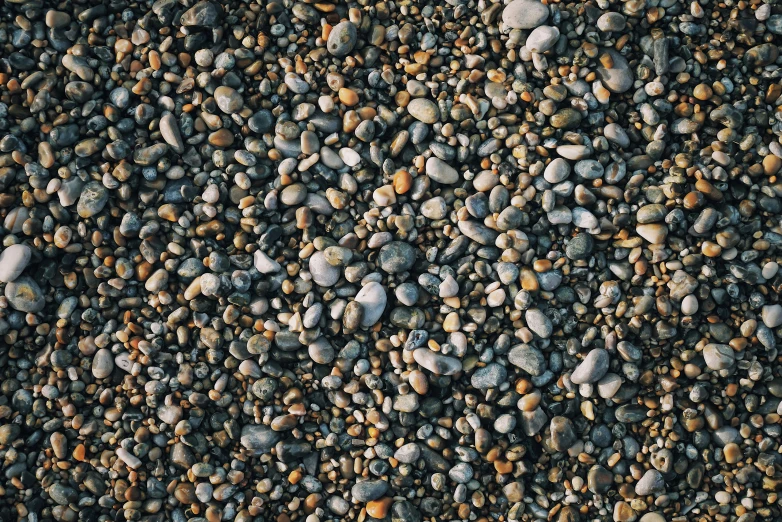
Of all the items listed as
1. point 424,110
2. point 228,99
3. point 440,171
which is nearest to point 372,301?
point 440,171

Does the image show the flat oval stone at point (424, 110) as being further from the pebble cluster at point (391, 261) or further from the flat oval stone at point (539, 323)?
the flat oval stone at point (539, 323)

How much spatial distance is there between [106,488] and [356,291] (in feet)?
2.80

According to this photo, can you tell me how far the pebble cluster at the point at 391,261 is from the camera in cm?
→ 187

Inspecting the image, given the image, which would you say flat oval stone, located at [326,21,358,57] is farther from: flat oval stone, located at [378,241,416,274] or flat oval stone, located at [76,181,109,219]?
flat oval stone, located at [76,181,109,219]

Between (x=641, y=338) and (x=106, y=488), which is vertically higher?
(x=641, y=338)

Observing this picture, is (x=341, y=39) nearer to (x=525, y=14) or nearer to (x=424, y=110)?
(x=424, y=110)

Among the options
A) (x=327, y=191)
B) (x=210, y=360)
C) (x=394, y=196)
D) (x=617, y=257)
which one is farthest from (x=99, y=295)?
(x=617, y=257)

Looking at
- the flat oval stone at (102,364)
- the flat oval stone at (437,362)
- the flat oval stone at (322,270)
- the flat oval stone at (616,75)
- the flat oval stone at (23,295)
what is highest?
the flat oval stone at (616,75)

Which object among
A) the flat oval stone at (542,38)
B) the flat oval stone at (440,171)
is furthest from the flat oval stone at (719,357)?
the flat oval stone at (542,38)

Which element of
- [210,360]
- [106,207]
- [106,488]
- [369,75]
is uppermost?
[369,75]

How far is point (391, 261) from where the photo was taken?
192 centimetres

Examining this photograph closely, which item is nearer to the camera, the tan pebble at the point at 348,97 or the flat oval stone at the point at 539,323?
the flat oval stone at the point at 539,323

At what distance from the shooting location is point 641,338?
190cm

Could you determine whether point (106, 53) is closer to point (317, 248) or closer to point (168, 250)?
point (168, 250)
